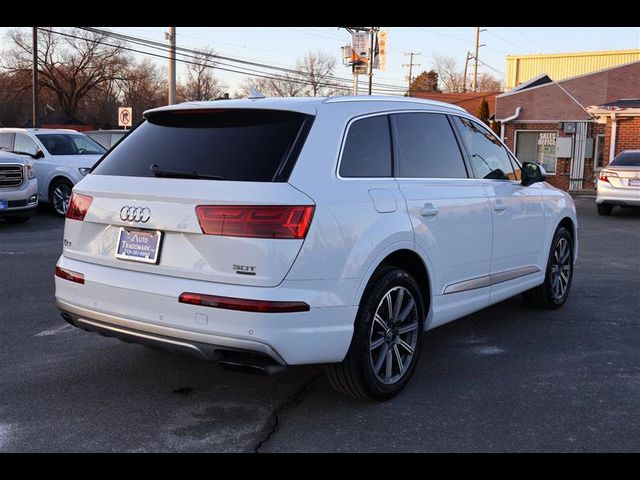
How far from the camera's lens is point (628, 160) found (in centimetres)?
1627

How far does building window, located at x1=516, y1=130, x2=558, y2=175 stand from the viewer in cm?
2664

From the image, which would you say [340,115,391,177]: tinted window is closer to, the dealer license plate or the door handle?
the door handle

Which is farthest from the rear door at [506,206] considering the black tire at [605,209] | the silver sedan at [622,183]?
the black tire at [605,209]

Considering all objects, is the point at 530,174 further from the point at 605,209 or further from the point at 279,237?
the point at 605,209

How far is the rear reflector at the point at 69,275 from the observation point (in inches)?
166

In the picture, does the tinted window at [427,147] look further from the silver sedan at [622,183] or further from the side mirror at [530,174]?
the silver sedan at [622,183]

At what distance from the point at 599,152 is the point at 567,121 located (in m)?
1.63

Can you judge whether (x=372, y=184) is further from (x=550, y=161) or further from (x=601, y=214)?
(x=550, y=161)

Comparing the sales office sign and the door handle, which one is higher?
the sales office sign

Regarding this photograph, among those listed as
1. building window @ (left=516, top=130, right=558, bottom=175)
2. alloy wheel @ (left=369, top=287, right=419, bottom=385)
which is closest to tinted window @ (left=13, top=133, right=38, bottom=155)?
alloy wheel @ (left=369, top=287, right=419, bottom=385)

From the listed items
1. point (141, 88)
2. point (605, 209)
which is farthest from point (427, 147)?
point (141, 88)

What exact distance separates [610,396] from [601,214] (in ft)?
44.3

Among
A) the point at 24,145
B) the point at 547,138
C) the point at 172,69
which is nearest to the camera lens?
the point at 24,145

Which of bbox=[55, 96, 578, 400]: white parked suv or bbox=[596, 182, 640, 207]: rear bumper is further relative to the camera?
bbox=[596, 182, 640, 207]: rear bumper
